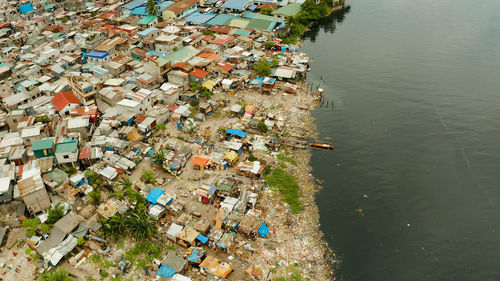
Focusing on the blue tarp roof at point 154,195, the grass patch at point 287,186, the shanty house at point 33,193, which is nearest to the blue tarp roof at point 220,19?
the grass patch at point 287,186

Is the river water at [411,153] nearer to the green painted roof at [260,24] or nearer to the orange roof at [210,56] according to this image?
the green painted roof at [260,24]

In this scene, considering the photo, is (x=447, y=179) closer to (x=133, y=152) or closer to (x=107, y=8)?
(x=133, y=152)

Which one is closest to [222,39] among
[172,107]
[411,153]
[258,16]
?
[258,16]

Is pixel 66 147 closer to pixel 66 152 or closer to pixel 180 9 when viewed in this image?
pixel 66 152

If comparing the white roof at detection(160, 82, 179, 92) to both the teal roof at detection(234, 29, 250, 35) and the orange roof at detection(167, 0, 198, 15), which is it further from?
the orange roof at detection(167, 0, 198, 15)

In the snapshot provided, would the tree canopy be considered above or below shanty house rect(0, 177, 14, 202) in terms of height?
above

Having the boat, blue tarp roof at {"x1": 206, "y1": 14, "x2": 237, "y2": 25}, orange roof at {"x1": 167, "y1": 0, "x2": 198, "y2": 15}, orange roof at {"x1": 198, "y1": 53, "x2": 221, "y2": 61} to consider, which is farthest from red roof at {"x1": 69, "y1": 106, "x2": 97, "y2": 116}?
orange roof at {"x1": 167, "y1": 0, "x2": 198, "y2": 15}
